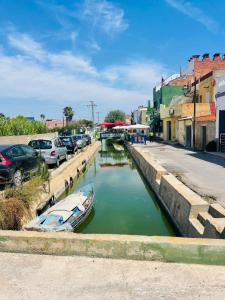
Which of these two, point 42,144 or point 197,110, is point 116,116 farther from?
point 42,144

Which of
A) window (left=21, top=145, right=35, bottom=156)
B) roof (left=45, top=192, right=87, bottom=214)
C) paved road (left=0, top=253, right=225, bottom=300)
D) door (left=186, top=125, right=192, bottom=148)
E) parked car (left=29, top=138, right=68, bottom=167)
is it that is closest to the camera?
paved road (left=0, top=253, right=225, bottom=300)

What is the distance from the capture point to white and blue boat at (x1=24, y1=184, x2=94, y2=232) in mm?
7599

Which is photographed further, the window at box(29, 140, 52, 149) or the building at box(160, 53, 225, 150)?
the building at box(160, 53, 225, 150)

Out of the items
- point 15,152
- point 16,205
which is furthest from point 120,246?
point 15,152

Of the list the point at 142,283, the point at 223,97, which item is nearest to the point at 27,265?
the point at 142,283

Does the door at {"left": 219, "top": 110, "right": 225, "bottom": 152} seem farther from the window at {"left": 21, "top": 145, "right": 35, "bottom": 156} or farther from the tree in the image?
the tree

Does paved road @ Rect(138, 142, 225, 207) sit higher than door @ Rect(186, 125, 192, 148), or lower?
lower

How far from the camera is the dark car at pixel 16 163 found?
1052 centimetres

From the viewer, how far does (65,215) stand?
868 centimetres

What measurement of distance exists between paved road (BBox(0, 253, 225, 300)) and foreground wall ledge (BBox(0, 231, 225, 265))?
107mm

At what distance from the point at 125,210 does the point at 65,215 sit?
3.65 m

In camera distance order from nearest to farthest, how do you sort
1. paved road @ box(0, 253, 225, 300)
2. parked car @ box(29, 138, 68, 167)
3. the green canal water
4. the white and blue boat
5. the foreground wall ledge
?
paved road @ box(0, 253, 225, 300) → the foreground wall ledge → the white and blue boat → the green canal water → parked car @ box(29, 138, 68, 167)

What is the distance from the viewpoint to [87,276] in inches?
159

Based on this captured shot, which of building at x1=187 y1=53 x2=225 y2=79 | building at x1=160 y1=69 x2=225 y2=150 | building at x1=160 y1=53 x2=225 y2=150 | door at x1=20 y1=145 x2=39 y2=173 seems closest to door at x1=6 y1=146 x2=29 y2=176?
door at x1=20 y1=145 x2=39 y2=173
